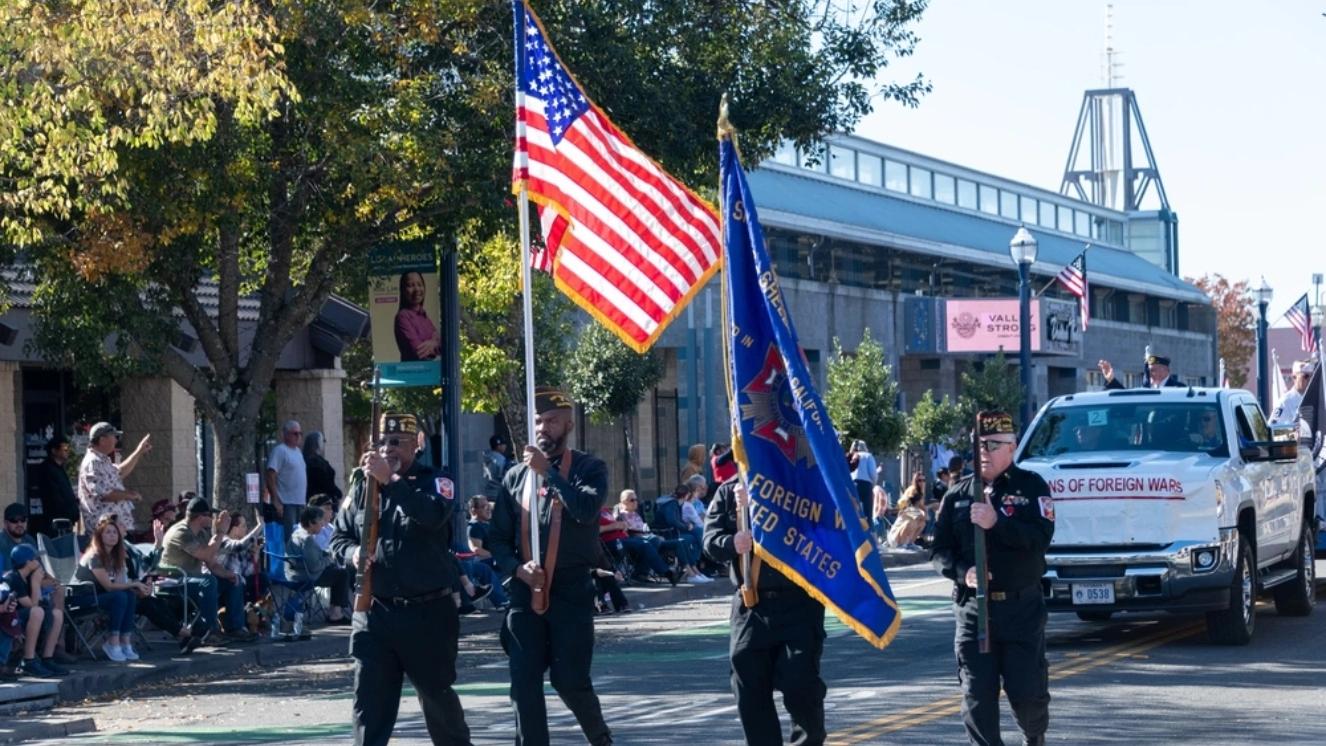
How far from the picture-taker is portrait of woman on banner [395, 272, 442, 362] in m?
22.3

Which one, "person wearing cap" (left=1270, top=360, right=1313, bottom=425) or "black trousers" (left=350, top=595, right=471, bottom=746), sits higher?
"person wearing cap" (left=1270, top=360, right=1313, bottom=425)

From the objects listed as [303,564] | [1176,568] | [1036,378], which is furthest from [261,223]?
[1036,378]

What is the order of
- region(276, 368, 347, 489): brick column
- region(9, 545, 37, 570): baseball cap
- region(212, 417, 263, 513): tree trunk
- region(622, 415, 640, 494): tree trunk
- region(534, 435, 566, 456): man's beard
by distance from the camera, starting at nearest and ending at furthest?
1. region(534, 435, 566, 456): man's beard
2. region(9, 545, 37, 570): baseball cap
3. region(212, 417, 263, 513): tree trunk
4. region(276, 368, 347, 489): brick column
5. region(622, 415, 640, 494): tree trunk

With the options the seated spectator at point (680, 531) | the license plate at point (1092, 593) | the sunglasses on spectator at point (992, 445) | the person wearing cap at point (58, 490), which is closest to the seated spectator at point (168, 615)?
the person wearing cap at point (58, 490)

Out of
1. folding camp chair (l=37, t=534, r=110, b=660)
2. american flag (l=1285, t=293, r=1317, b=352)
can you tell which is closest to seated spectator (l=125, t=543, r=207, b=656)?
folding camp chair (l=37, t=534, r=110, b=660)

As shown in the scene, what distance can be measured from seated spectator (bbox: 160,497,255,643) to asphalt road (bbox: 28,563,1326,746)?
4.25 feet

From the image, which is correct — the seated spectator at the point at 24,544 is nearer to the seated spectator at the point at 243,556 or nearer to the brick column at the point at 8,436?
the seated spectator at the point at 243,556

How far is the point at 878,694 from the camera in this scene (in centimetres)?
1369

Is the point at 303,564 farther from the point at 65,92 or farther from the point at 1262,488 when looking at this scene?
the point at 1262,488

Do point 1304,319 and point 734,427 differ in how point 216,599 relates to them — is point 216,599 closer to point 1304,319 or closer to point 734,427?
point 734,427

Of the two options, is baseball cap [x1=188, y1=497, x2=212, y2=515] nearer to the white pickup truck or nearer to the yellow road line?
the white pickup truck

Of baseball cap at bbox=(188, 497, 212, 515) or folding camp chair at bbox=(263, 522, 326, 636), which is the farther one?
folding camp chair at bbox=(263, 522, 326, 636)

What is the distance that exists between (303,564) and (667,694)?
6.05m

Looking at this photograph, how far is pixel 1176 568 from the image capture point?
1535cm
